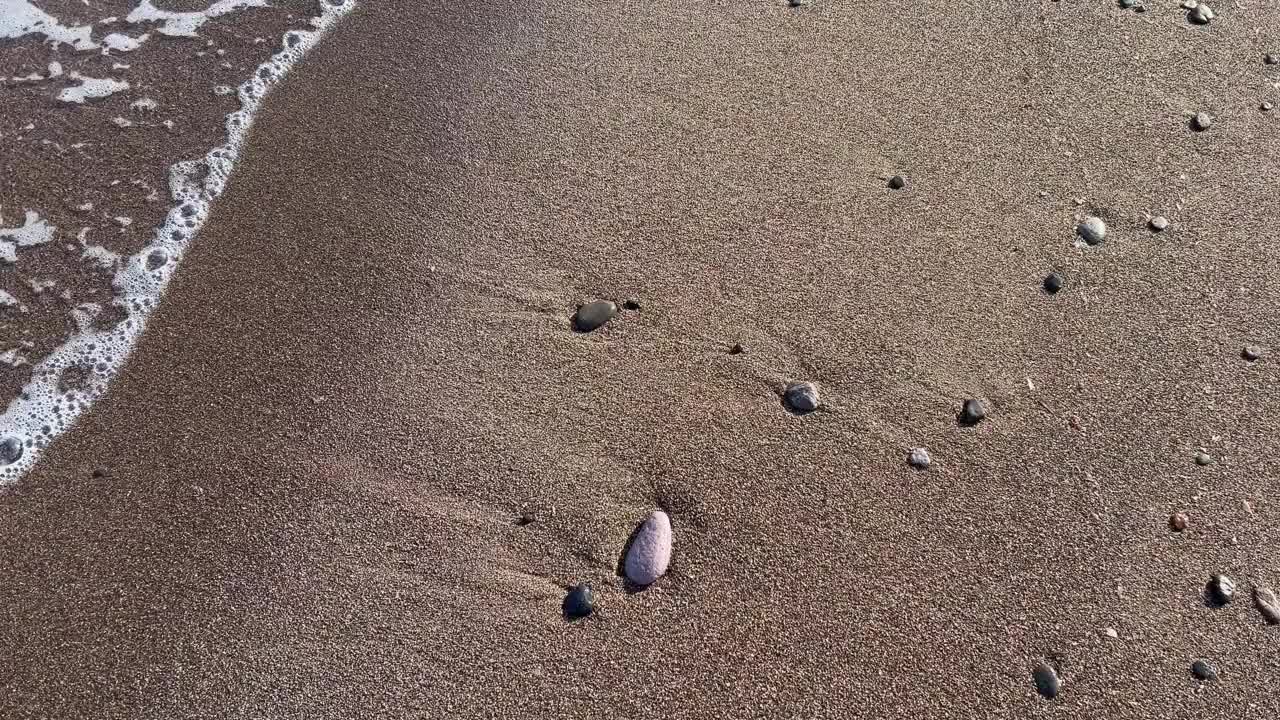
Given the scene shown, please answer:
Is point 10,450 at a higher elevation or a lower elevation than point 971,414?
lower

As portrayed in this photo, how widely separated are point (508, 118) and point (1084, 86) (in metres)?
2.33

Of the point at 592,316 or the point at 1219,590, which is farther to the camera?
the point at 592,316

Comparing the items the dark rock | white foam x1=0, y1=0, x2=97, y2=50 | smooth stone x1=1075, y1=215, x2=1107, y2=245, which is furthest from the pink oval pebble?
white foam x1=0, y1=0, x2=97, y2=50

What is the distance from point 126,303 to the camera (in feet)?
10.2

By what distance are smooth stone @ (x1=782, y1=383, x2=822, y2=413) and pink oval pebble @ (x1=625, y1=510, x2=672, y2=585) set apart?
22.2 inches

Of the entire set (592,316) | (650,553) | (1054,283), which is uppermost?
(1054,283)

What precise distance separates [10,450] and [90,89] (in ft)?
5.92

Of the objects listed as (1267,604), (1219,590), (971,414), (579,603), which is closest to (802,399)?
(971,414)

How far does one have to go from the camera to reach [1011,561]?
2412 millimetres

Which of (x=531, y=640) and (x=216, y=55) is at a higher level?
(x=216, y=55)

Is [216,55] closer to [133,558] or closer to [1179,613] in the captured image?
[133,558]

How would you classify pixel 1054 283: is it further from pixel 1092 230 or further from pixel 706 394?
pixel 706 394

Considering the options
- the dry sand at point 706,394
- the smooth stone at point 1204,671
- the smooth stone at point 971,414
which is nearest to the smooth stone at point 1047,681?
the dry sand at point 706,394

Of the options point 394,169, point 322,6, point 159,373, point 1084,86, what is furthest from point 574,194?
point 1084,86
